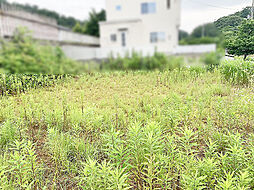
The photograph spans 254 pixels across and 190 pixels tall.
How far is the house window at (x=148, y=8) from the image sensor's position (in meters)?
2.41

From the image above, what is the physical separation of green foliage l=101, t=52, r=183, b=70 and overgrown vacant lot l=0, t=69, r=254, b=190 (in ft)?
1.53

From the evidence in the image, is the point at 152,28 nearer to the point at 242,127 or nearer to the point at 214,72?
the point at 242,127

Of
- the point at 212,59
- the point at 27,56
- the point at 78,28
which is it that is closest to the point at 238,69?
the point at 212,59

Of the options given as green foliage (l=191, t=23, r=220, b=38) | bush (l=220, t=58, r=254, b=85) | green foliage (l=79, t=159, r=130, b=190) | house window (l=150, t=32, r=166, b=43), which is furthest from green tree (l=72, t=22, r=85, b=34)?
bush (l=220, t=58, r=254, b=85)

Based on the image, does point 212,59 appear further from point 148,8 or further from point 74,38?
point 74,38

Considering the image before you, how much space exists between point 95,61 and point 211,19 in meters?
2.42

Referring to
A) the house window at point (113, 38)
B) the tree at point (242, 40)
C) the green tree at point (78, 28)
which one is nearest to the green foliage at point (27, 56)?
the green tree at point (78, 28)

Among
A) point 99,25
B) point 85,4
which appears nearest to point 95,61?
point 99,25

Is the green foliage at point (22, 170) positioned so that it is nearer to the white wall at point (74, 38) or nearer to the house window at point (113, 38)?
the white wall at point (74, 38)

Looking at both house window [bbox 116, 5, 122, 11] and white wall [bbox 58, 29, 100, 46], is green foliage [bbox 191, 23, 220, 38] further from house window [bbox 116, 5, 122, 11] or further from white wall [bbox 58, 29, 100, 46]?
white wall [bbox 58, 29, 100, 46]

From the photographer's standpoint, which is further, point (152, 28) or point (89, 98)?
point (89, 98)

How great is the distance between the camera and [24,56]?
1273 millimetres

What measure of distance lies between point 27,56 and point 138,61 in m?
1.91

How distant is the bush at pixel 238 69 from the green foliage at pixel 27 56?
10.2 feet
